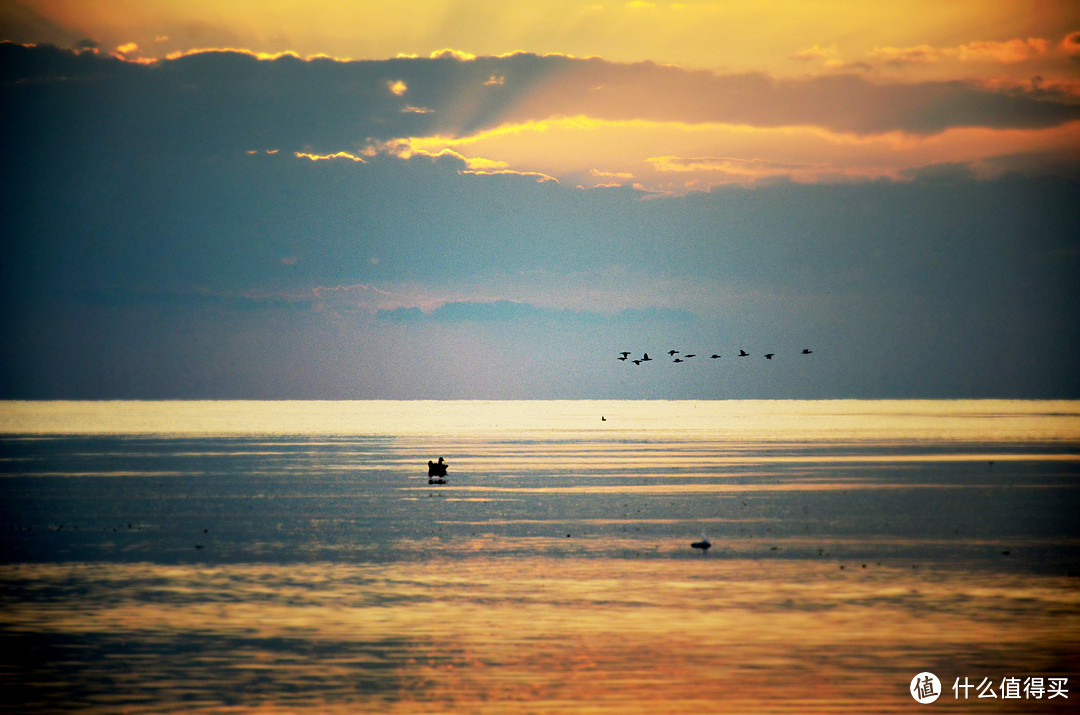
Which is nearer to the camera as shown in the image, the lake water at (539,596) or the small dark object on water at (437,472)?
the lake water at (539,596)

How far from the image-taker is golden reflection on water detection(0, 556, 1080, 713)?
2494 centimetres

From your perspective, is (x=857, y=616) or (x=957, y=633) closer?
(x=957, y=633)

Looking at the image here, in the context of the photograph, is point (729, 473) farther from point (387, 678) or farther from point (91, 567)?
point (387, 678)

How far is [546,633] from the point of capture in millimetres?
30297

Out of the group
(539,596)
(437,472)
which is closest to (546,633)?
(539,596)

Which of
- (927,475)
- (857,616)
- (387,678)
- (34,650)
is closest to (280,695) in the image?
(387,678)

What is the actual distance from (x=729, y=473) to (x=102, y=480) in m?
47.8

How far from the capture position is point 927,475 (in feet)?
272

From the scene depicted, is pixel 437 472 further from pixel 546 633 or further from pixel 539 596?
Result: pixel 546 633

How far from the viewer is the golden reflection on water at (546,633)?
24.9 meters

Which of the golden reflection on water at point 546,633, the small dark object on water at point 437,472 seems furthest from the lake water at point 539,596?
→ the small dark object on water at point 437,472

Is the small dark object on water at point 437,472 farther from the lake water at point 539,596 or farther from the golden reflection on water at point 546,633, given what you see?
the golden reflection on water at point 546,633

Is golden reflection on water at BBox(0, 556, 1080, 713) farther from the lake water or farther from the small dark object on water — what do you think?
the small dark object on water

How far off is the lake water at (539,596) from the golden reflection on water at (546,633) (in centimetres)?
11
